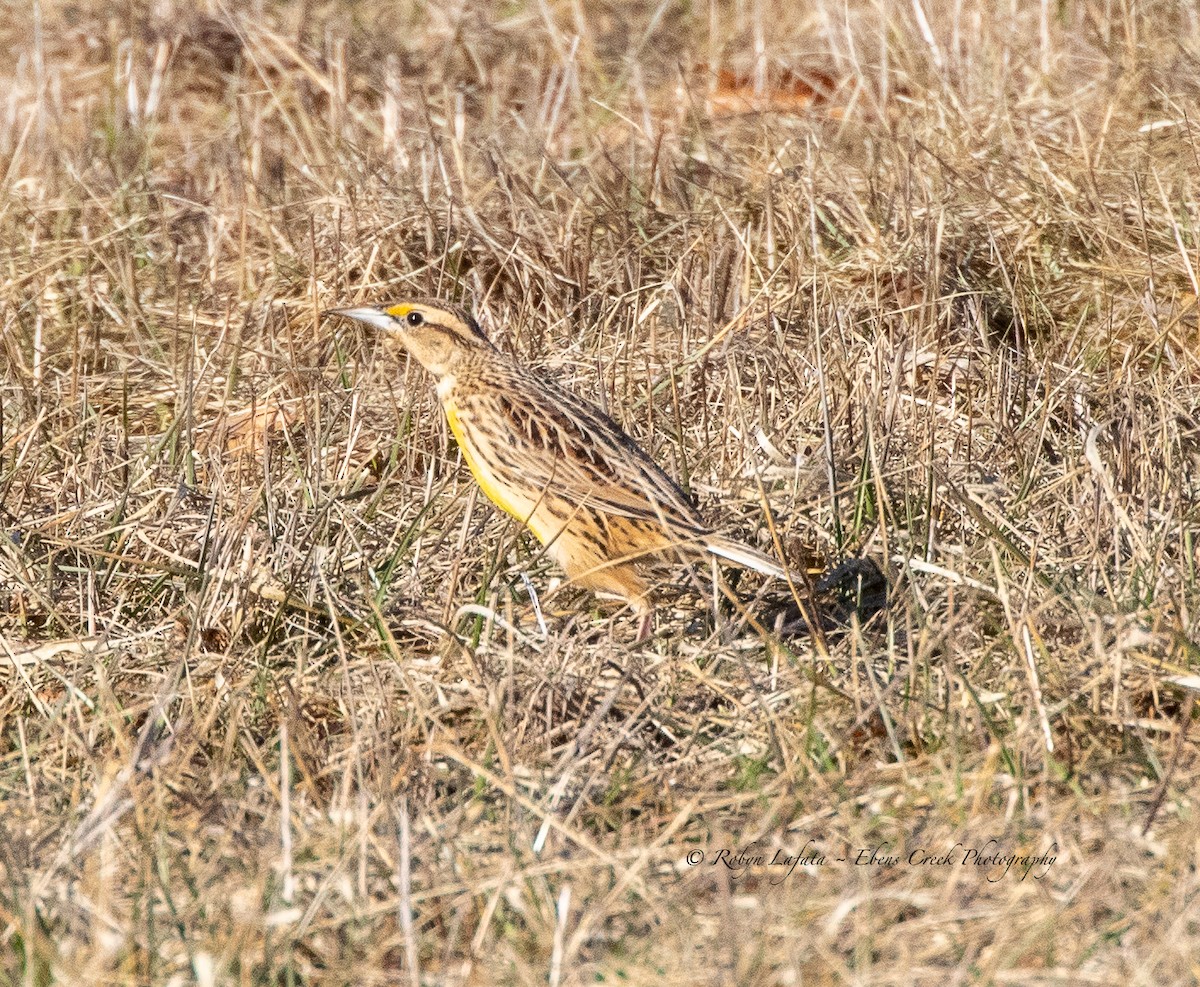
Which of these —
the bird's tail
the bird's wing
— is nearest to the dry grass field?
the bird's tail

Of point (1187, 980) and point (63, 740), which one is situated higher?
point (1187, 980)

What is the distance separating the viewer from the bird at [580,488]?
5176mm

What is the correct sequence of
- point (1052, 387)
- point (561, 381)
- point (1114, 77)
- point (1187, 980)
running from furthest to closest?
point (1114, 77)
point (561, 381)
point (1052, 387)
point (1187, 980)

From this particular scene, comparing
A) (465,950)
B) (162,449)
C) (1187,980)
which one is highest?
(1187,980)

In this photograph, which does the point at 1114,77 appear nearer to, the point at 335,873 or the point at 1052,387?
the point at 1052,387

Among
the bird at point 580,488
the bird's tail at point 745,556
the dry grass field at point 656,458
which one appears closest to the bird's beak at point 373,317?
the dry grass field at point 656,458

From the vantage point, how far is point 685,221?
724 cm

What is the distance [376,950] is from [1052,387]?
3.51 meters

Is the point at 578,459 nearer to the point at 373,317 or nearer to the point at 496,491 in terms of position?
the point at 496,491

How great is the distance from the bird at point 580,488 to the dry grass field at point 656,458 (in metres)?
0.17

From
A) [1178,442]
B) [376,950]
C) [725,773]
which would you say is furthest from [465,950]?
[1178,442]

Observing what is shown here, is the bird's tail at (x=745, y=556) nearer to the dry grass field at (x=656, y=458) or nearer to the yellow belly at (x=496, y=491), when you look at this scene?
the dry grass field at (x=656, y=458)

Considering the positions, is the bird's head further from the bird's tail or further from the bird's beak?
the bird's tail

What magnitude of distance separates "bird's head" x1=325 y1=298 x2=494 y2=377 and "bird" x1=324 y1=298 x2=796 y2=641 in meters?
0.15
